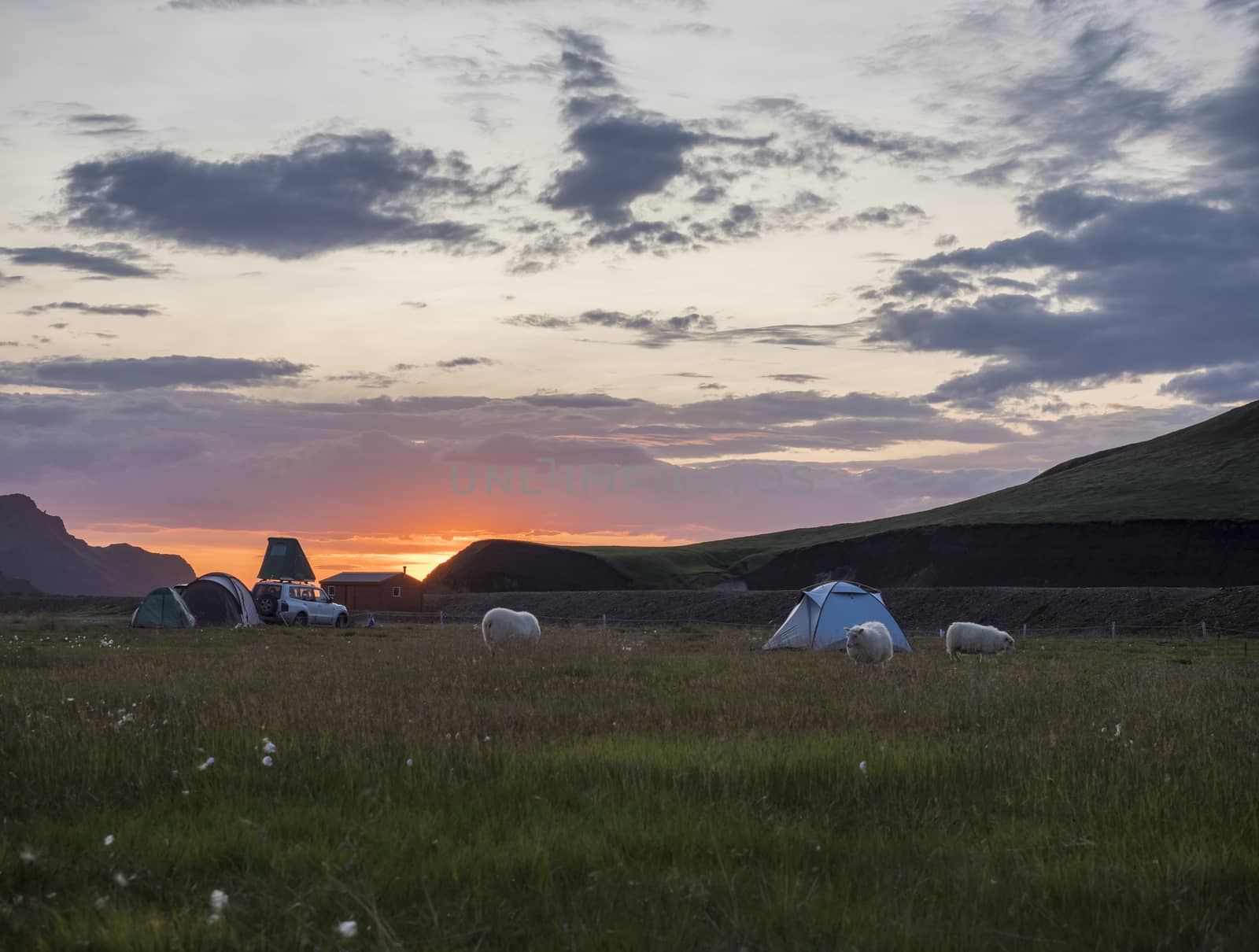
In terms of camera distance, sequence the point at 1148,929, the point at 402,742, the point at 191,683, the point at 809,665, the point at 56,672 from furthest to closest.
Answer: the point at 809,665, the point at 56,672, the point at 191,683, the point at 402,742, the point at 1148,929

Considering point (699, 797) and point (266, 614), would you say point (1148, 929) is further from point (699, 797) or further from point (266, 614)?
point (266, 614)

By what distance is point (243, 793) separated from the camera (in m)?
7.61

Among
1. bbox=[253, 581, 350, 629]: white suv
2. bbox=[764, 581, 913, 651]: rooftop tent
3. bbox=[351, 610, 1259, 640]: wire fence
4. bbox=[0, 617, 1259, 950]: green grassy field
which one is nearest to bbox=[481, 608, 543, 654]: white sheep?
bbox=[764, 581, 913, 651]: rooftop tent

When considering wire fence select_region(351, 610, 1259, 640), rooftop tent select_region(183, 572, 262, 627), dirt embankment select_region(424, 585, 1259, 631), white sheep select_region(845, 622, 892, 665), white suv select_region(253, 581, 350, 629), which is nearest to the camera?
white sheep select_region(845, 622, 892, 665)

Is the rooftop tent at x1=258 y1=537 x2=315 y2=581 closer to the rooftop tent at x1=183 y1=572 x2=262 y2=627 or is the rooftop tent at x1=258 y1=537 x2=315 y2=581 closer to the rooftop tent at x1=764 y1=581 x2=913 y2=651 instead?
the rooftop tent at x1=183 y1=572 x2=262 y2=627

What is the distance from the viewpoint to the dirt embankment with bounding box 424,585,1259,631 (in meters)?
55.2

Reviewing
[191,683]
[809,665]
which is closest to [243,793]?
[191,683]

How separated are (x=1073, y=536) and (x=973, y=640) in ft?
237

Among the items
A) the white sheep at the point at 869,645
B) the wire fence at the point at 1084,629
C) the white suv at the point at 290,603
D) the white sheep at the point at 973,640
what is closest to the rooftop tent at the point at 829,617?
the white sheep at the point at 973,640

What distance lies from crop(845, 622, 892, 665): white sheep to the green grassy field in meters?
9.83

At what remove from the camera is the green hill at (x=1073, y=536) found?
90.1 metres

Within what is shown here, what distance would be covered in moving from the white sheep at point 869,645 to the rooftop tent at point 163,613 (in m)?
29.9

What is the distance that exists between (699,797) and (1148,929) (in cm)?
318

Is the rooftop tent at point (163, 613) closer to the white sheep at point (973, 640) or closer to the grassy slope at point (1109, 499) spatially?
the white sheep at point (973, 640)
